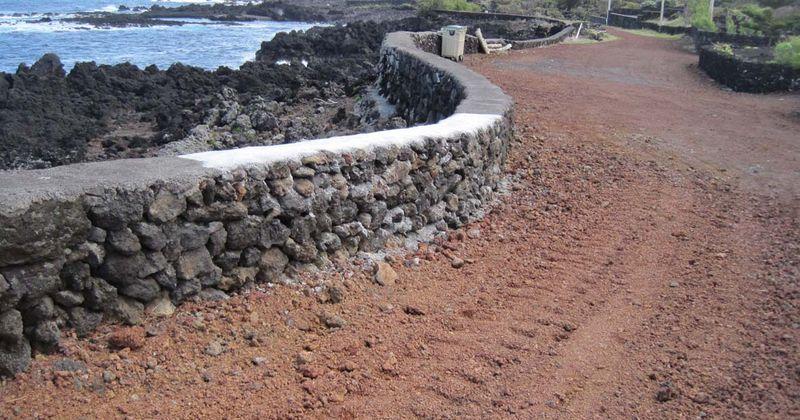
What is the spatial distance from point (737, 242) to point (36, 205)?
538 centimetres

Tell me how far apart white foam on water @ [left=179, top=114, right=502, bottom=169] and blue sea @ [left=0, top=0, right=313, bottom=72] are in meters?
24.3

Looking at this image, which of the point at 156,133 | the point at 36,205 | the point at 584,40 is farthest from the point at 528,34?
the point at 36,205

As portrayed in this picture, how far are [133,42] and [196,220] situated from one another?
125 ft

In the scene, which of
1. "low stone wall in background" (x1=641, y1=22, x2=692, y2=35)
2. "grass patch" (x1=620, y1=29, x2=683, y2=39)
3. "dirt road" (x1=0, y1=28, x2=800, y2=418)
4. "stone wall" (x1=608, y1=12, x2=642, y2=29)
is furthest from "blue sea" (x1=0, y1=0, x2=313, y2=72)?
"dirt road" (x1=0, y1=28, x2=800, y2=418)

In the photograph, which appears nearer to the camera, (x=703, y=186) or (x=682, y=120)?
(x=703, y=186)

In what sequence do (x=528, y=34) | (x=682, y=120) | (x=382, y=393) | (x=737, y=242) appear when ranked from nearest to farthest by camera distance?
(x=382, y=393)
(x=737, y=242)
(x=682, y=120)
(x=528, y=34)

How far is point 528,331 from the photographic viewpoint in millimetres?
4902

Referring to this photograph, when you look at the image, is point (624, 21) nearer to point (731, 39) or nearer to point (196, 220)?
point (731, 39)

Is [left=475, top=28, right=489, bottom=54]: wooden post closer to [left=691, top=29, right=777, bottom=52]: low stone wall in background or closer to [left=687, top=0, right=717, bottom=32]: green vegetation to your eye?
[left=691, top=29, right=777, bottom=52]: low stone wall in background

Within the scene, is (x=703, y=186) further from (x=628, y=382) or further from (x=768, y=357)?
→ (x=628, y=382)

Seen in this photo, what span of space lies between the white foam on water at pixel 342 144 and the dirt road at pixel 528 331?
0.84 metres

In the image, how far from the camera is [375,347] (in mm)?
4621

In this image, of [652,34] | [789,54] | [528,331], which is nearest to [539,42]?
[789,54]

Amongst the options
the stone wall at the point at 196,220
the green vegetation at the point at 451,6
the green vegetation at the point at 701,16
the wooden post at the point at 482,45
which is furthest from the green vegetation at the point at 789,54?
the green vegetation at the point at 451,6
